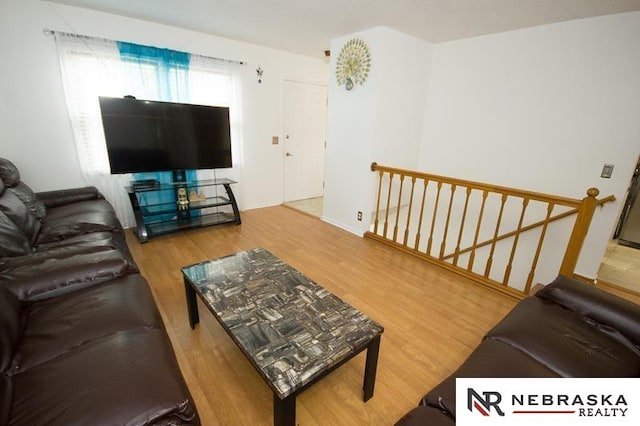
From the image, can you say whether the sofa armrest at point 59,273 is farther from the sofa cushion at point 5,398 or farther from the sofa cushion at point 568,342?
the sofa cushion at point 568,342

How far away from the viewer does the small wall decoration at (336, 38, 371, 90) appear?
128 inches

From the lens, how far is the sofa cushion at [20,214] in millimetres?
2004

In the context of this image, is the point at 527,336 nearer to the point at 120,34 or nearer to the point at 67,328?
the point at 67,328

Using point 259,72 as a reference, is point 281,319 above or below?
below

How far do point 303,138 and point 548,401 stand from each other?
182 inches

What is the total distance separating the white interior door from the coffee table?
3.22 metres

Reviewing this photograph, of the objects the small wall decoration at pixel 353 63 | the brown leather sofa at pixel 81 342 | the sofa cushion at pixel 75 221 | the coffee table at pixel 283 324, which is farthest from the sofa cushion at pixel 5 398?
the small wall decoration at pixel 353 63

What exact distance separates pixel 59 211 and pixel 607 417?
3813 millimetres

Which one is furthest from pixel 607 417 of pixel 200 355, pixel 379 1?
pixel 379 1

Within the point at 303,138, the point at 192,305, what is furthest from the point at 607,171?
the point at 303,138

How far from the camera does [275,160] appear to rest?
470 centimetres

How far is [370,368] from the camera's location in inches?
56.3

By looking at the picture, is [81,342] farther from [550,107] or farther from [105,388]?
[550,107]

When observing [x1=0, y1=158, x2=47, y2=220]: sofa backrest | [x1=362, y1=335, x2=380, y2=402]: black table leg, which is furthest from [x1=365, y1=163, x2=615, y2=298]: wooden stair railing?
[x1=0, y1=158, x2=47, y2=220]: sofa backrest
